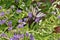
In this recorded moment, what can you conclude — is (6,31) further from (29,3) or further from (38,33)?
(29,3)

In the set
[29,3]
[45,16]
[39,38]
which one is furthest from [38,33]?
[29,3]

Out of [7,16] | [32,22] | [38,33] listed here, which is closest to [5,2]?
[7,16]

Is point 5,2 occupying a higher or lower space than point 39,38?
higher

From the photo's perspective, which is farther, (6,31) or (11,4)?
(11,4)

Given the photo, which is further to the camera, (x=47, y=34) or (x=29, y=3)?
(x=29, y=3)

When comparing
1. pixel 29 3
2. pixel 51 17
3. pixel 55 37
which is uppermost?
pixel 29 3

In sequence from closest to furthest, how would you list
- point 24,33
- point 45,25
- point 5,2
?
→ point 24,33 → point 45,25 → point 5,2

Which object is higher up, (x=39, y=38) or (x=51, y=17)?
(x=51, y=17)

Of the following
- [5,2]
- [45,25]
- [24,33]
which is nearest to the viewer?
[24,33]

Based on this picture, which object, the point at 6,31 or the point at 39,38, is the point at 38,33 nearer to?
the point at 39,38
